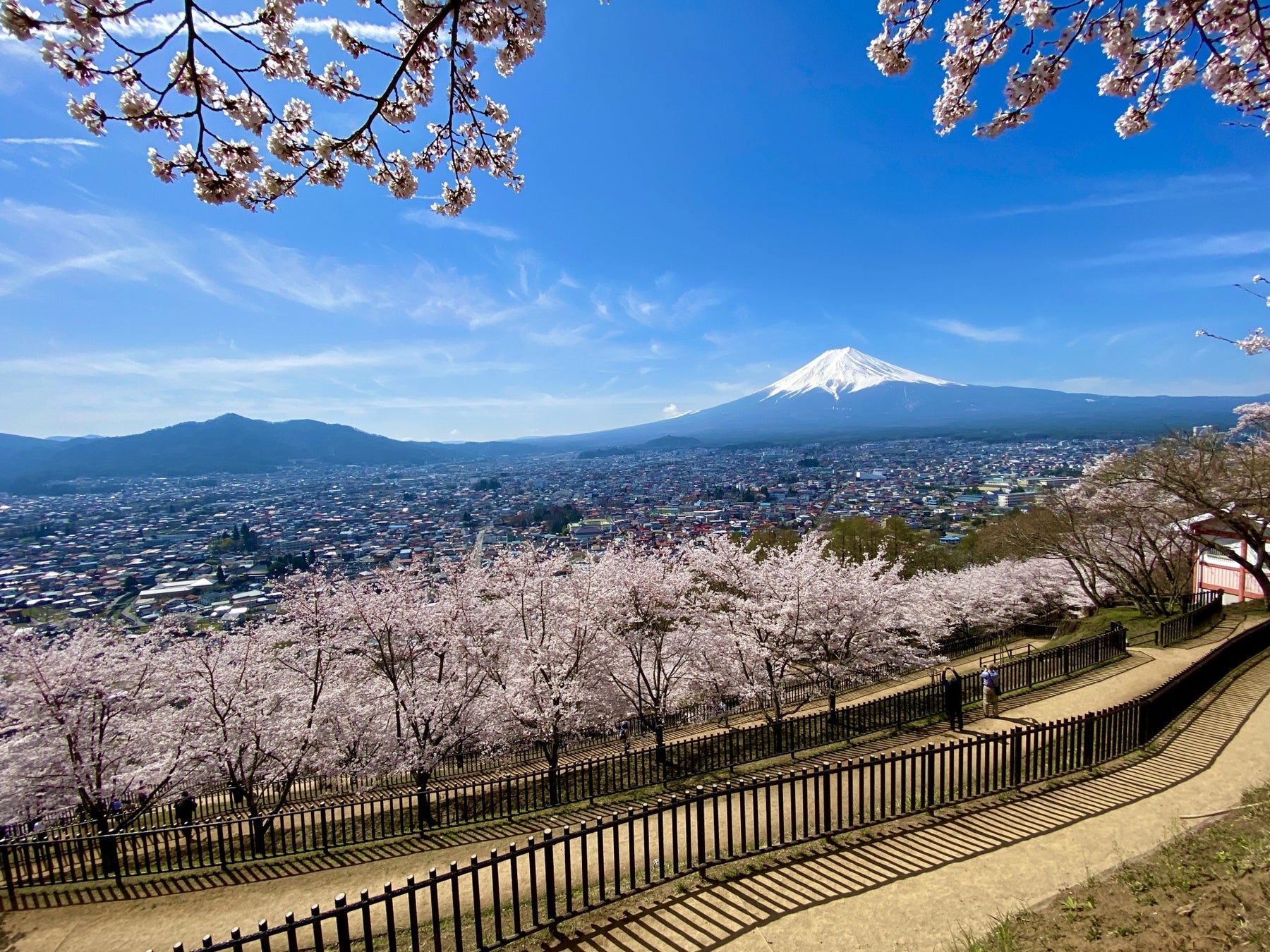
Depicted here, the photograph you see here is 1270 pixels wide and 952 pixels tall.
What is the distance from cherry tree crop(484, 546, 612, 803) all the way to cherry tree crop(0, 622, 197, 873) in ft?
23.0

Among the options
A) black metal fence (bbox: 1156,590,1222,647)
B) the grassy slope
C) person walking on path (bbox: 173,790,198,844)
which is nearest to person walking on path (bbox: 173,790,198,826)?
Result: person walking on path (bbox: 173,790,198,844)

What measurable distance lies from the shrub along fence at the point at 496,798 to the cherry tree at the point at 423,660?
4.54 feet

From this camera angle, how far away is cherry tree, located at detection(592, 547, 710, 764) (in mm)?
14445

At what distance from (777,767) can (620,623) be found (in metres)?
6.14

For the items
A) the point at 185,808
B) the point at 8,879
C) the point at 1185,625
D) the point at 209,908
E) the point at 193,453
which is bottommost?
the point at 185,808

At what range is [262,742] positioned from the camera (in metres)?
12.2

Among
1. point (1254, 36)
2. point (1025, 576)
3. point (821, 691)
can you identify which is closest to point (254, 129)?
point (1254, 36)

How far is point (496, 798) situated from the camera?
36.2ft

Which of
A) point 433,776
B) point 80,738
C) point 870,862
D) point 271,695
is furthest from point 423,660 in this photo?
point 870,862

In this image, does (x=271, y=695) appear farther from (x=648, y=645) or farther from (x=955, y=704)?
(x=955, y=704)

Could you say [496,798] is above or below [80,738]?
below

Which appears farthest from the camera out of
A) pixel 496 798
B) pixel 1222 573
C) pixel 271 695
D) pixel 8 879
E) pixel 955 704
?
pixel 1222 573

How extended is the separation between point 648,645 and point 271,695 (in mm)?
9605

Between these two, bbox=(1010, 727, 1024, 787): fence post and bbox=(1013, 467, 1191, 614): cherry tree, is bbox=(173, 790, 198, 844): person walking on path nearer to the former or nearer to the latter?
bbox=(1010, 727, 1024, 787): fence post
